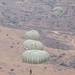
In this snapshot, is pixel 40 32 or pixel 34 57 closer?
pixel 34 57

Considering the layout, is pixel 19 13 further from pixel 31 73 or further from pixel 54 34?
pixel 31 73

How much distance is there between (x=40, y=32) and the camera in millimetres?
73750

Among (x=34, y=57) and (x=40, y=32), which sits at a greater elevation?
(x=34, y=57)

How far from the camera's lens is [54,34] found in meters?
72.8

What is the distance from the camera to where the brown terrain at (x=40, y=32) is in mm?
39719

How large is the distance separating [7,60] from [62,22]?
45057 mm

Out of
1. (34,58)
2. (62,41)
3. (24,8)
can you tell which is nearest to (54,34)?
(62,41)

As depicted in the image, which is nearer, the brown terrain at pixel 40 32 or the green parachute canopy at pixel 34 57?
the brown terrain at pixel 40 32

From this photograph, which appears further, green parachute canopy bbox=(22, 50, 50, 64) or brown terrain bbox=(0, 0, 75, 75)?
green parachute canopy bbox=(22, 50, 50, 64)

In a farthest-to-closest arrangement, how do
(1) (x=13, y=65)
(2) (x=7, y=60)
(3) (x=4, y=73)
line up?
1. (2) (x=7, y=60)
2. (1) (x=13, y=65)
3. (3) (x=4, y=73)

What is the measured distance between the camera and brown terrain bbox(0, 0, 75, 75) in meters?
39.7

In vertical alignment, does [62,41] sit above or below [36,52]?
below

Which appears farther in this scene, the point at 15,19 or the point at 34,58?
the point at 15,19

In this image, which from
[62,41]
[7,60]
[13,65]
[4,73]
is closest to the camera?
[4,73]
